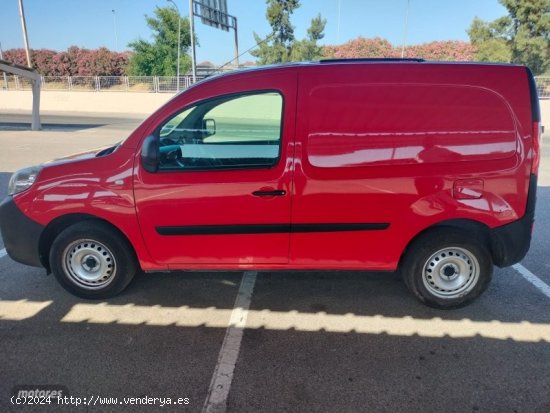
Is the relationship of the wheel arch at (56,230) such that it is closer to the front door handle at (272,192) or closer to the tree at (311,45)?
the front door handle at (272,192)

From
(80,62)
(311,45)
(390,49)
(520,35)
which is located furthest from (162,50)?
(520,35)

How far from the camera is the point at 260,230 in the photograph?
3.13 metres

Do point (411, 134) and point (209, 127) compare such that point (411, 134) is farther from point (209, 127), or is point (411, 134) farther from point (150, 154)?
point (150, 154)

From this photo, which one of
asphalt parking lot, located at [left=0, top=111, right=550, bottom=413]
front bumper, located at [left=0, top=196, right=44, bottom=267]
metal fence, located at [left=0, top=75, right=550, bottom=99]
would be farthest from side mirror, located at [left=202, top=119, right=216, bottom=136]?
metal fence, located at [left=0, top=75, right=550, bottom=99]

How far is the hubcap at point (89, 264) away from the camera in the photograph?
3.31 meters

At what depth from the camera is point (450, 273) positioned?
3266 millimetres

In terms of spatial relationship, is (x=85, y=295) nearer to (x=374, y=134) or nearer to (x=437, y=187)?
(x=374, y=134)

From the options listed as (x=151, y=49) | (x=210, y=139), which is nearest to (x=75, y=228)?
(x=210, y=139)

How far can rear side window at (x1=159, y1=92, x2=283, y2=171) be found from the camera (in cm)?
305

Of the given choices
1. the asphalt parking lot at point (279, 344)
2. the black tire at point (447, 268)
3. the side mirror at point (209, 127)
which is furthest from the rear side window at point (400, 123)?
the asphalt parking lot at point (279, 344)

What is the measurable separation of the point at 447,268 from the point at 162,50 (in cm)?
3898

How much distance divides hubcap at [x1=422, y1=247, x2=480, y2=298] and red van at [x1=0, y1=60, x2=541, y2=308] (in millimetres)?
11

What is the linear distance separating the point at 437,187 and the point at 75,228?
285 cm

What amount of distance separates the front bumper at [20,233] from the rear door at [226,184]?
3.05ft
